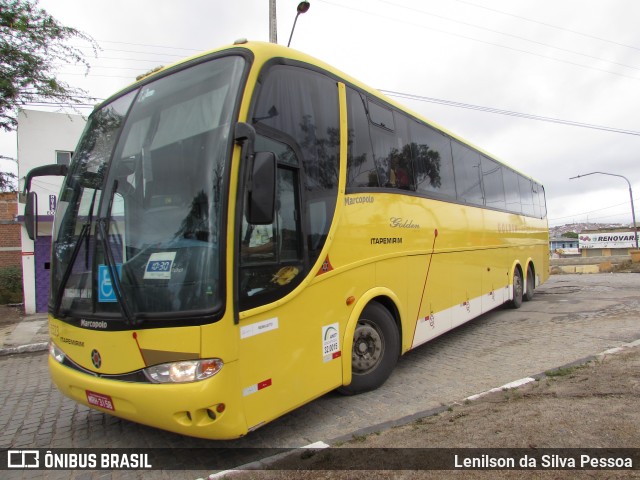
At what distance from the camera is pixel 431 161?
6.40m

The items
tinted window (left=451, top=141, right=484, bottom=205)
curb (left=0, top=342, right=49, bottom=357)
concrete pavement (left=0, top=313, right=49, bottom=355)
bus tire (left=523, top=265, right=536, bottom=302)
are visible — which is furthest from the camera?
bus tire (left=523, top=265, right=536, bottom=302)

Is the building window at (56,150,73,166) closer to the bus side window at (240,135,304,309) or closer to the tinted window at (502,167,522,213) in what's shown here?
the bus side window at (240,135,304,309)

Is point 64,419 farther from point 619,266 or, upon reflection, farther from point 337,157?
point 619,266

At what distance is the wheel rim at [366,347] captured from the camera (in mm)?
4508

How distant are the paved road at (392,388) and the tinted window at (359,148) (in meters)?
2.35

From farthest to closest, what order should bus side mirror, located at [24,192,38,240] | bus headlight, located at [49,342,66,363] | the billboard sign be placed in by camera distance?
1. the billboard sign
2. bus side mirror, located at [24,192,38,240]
3. bus headlight, located at [49,342,66,363]

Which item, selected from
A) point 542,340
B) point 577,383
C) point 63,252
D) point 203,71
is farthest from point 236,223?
point 542,340

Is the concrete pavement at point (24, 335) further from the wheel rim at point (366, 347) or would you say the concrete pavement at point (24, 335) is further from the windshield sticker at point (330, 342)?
the windshield sticker at point (330, 342)

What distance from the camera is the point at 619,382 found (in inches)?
169

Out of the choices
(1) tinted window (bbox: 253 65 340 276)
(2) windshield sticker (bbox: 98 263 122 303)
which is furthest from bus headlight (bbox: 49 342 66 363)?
(1) tinted window (bbox: 253 65 340 276)

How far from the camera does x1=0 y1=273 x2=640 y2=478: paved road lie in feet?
12.5

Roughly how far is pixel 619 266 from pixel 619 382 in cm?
2687

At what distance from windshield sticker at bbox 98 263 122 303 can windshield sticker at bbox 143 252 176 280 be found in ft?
0.82

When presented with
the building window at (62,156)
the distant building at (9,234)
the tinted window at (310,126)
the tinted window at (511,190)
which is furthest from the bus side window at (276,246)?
the distant building at (9,234)
